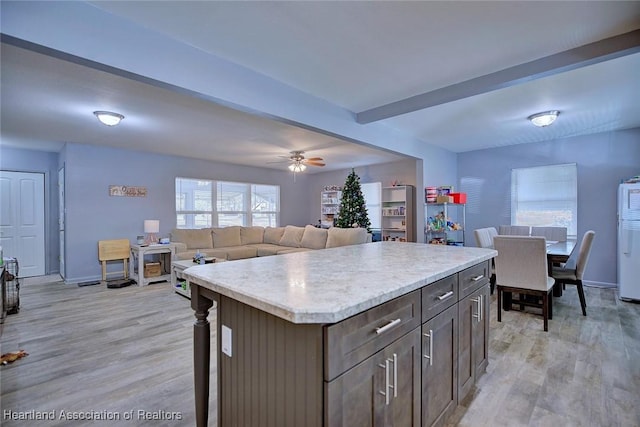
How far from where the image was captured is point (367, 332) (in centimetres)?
109

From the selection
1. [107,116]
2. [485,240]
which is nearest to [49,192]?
[107,116]

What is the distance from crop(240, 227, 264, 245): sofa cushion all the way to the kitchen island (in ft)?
17.4

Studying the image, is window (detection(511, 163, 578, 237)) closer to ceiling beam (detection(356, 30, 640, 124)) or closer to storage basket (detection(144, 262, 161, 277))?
ceiling beam (detection(356, 30, 640, 124))

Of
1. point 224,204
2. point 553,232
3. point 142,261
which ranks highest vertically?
point 224,204

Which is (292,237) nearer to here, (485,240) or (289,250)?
(289,250)

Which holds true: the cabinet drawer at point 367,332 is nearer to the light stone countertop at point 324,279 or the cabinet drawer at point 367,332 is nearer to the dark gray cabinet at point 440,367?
the light stone countertop at point 324,279

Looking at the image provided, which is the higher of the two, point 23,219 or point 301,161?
point 301,161

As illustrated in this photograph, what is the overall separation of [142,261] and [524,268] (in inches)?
219

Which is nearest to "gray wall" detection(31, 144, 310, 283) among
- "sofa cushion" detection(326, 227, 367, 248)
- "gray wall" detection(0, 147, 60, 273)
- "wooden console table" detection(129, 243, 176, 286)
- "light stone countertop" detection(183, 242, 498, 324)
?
"gray wall" detection(0, 147, 60, 273)

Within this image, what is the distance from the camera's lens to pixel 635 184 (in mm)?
3797

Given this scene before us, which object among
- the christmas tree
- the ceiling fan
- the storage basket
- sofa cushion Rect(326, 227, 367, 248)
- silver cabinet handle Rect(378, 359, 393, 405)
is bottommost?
the storage basket

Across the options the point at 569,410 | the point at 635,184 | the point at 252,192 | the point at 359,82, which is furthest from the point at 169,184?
the point at 635,184

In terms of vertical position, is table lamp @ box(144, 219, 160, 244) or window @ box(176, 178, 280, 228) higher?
window @ box(176, 178, 280, 228)

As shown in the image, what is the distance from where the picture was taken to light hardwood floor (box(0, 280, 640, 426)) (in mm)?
1840
